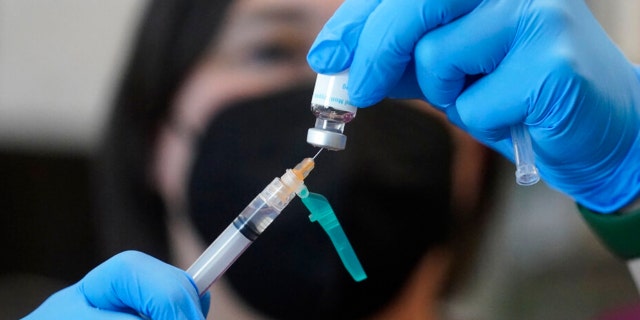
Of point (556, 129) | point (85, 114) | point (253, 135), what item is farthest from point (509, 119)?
point (85, 114)

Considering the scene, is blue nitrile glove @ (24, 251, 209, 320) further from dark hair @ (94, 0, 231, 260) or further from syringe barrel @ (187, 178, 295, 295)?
dark hair @ (94, 0, 231, 260)

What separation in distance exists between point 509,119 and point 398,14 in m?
0.20

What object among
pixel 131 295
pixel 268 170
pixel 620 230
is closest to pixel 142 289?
pixel 131 295

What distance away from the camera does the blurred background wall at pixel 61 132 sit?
1072mm

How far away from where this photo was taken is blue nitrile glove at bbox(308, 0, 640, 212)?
0.69 meters

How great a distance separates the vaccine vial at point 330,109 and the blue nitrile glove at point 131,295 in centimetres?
27

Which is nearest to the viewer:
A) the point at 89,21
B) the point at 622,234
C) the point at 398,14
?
the point at 398,14

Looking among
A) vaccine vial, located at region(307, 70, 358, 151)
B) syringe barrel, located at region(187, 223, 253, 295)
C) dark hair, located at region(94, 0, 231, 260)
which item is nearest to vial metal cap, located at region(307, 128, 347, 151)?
vaccine vial, located at region(307, 70, 358, 151)

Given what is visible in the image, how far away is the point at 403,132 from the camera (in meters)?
1.11

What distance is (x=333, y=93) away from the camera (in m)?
0.72

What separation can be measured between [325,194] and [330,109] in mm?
395

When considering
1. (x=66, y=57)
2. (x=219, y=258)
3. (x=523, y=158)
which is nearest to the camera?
(x=523, y=158)

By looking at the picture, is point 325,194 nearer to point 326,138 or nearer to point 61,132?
point 326,138

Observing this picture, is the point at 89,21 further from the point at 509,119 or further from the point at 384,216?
the point at 509,119
